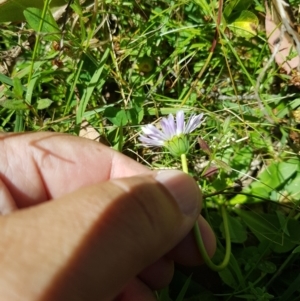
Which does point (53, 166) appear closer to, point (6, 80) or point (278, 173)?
point (6, 80)

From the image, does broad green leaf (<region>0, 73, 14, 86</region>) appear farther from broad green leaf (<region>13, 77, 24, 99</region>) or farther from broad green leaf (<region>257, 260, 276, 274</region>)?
broad green leaf (<region>257, 260, 276, 274</region>)

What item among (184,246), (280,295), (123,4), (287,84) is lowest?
(280,295)

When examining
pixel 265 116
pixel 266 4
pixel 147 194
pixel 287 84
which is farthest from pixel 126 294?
pixel 266 4

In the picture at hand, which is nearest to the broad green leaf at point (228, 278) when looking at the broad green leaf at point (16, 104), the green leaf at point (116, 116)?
the green leaf at point (116, 116)

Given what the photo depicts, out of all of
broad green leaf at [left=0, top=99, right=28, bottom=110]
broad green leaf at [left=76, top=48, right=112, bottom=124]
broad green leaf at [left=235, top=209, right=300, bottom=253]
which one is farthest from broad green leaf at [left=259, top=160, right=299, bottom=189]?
broad green leaf at [left=0, top=99, right=28, bottom=110]

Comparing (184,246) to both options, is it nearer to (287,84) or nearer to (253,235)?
(253,235)

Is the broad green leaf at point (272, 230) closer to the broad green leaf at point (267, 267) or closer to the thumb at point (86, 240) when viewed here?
the broad green leaf at point (267, 267)

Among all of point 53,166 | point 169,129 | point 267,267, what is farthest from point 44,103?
point 267,267
